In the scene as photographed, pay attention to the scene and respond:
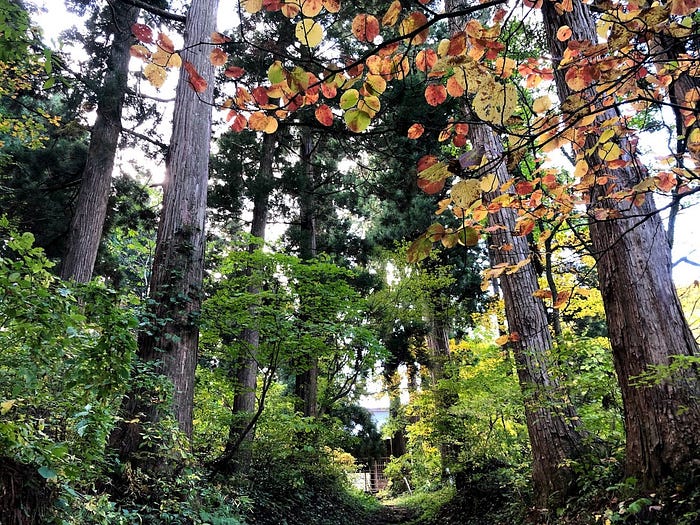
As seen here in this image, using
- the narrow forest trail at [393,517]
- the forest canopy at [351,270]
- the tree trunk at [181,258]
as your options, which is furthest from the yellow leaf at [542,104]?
the narrow forest trail at [393,517]

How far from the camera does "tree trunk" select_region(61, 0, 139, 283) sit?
6.90m

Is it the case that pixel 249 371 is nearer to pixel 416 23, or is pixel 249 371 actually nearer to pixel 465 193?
pixel 465 193

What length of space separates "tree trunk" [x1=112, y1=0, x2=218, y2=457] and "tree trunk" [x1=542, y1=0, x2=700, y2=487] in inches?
134

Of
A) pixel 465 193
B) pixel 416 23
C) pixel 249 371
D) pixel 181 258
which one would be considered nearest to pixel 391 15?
pixel 416 23

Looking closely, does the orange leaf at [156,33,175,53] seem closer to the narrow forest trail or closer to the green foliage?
the green foliage

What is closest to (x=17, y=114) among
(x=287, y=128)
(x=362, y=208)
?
(x=287, y=128)

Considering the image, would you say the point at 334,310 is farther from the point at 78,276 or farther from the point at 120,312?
the point at 78,276

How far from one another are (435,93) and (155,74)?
3.17 feet

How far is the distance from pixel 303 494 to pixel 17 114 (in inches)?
380

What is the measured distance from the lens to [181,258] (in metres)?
4.52

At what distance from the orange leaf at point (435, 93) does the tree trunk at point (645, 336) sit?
1.21 metres

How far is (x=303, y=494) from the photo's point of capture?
7316 mm

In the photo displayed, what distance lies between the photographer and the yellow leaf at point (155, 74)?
139cm

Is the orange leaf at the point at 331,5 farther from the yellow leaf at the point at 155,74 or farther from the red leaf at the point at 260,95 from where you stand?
the yellow leaf at the point at 155,74
